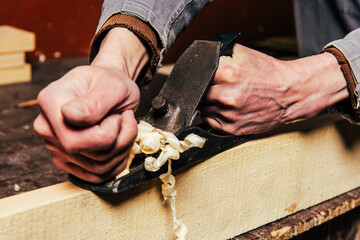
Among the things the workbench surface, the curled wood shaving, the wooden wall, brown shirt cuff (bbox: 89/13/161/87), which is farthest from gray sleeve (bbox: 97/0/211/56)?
the wooden wall

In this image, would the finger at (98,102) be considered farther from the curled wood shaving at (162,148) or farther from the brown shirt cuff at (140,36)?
the brown shirt cuff at (140,36)

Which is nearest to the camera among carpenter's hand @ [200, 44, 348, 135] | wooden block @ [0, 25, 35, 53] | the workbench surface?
carpenter's hand @ [200, 44, 348, 135]

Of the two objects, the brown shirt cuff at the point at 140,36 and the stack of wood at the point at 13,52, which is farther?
the stack of wood at the point at 13,52

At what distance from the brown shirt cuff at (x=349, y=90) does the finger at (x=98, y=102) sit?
0.42m

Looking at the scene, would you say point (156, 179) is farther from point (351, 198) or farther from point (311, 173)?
point (351, 198)

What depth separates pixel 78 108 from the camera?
1.54ft

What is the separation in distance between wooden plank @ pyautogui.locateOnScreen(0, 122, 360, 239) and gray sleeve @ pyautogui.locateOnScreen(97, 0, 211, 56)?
0.27m

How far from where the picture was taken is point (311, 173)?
84cm

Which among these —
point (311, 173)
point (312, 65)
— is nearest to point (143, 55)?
point (312, 65)

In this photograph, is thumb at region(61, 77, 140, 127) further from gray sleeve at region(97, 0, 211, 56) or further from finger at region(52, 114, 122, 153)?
gray sleeve at region(97, 0, 211, 56)

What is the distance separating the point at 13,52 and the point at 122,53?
3.83 ft

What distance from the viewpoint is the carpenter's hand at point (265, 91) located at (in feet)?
2.26

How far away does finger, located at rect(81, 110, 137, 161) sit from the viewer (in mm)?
517

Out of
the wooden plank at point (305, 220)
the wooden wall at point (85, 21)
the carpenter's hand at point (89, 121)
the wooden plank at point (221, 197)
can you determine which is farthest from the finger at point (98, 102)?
the wooden wall at point (85, 21)
